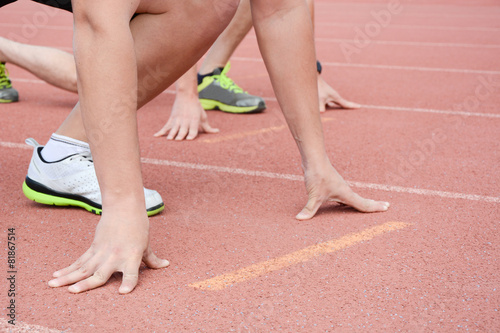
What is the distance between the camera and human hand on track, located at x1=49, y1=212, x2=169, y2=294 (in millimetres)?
2064

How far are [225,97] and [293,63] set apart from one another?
94.0 inches

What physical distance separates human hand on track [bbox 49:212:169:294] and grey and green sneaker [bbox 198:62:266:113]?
298 cm

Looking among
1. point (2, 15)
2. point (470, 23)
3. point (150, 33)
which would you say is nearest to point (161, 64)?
point (150, 33)

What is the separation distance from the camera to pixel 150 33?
Result: 2592 millimetres

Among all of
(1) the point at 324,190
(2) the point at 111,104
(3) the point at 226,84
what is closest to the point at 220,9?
(2) the point at 111,104

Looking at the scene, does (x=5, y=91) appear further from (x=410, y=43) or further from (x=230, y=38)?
(x=410, y=43)

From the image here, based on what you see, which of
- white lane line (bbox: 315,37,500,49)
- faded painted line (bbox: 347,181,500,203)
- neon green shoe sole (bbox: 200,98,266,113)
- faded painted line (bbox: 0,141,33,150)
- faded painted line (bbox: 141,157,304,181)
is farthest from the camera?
white lane line (bbox: 315,37,500,49)

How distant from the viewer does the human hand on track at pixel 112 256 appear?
2.06 metres

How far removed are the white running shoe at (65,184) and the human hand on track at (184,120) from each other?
1.30 meters

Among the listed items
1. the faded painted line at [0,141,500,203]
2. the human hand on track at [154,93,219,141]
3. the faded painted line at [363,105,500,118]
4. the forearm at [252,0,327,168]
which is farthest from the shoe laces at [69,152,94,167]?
the faded painted line at [363,105,500,118]

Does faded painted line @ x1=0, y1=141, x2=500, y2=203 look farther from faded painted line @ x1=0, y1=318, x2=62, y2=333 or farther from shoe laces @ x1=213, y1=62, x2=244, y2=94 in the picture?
faded painted line @ x1=0, y1=318, x2=62, y2=333

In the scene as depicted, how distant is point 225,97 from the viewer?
5098 millimetres

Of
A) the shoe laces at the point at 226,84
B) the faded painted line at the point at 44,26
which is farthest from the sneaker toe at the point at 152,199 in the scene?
the faded painted line at the point at 44,26

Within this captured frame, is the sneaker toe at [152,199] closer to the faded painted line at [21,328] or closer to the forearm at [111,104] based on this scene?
the forearm at [111,104]
